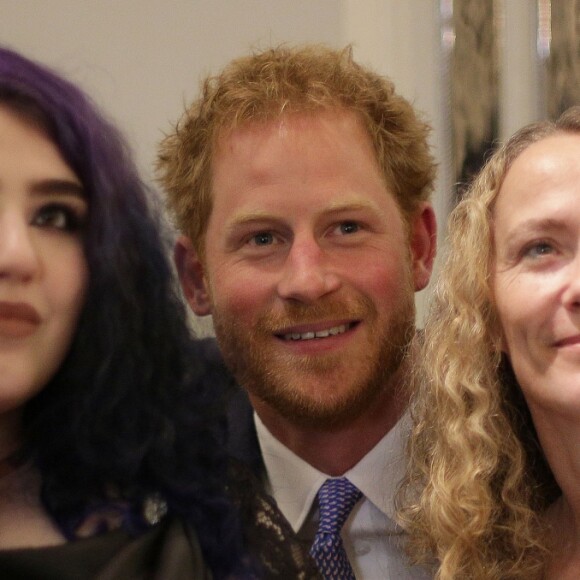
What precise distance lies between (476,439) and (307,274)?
35 cm

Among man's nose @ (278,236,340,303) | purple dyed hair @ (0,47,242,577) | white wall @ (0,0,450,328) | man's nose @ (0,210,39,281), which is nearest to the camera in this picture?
man's nose @ (0,210,39,281)

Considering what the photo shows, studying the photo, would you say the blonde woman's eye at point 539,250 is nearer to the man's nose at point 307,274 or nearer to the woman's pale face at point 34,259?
the man's nose at point 307,274

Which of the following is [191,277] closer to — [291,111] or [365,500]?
[291,111]

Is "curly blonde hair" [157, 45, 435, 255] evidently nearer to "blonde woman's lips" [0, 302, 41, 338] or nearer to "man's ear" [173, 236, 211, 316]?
"man's ear" [173, 236, 211, 316]

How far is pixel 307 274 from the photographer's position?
55.2 inches

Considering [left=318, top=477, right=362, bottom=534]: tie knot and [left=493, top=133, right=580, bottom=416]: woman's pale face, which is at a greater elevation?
[left=493, top=133, right=580, bottom=416]: woman's pale face

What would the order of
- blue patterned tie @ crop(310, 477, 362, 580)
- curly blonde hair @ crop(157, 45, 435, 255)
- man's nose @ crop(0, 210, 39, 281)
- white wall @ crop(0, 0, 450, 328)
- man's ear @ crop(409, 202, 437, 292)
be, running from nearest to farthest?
man's nose @ crop(0, 210, 39, 281) < blue patterned tie @ crop(310, 477, 362, 580) < curly blonde hair @ crop(157, 45, 435, 255) < man's ear @ crop(409, 202, 437, 292) < white wall @ crop(0, 0, 450, 328)

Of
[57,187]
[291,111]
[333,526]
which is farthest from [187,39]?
[333,526]

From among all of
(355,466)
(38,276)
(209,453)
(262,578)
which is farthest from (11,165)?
(355,466)

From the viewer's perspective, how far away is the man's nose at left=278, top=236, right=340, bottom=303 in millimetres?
1405

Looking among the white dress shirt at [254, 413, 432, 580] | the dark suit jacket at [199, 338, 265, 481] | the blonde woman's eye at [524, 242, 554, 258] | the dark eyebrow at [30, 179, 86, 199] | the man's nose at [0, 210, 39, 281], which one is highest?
the dark eyebrow at [30, 179, 86, 199]

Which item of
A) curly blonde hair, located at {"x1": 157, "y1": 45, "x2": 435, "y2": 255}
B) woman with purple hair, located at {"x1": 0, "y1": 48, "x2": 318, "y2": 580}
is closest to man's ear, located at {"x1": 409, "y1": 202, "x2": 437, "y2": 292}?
curly blonde hair, located at {"x1": 157, "y1": 45, "x2": 435, "y2": 255}

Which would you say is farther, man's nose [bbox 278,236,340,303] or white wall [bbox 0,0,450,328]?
white wall [bbox 0,0,450,328]

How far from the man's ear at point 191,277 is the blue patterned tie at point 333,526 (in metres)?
0.40
